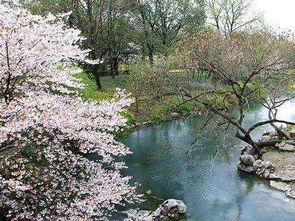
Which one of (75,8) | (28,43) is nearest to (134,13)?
(75,8)

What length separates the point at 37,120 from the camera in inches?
218

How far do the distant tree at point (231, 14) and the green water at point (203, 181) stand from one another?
2780 cm

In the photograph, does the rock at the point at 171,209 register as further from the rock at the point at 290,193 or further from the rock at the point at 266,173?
the rock at the point at 266,173

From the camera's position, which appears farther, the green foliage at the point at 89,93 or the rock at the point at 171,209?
the green foliage at the point at 89,93

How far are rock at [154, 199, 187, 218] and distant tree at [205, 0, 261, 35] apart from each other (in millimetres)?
36263

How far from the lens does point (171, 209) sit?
1152 cm

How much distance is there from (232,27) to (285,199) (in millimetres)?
36665

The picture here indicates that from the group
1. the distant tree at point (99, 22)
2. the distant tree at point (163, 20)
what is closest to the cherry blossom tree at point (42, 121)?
the distant tree at point (99, 22)

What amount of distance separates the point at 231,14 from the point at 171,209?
39051 mm

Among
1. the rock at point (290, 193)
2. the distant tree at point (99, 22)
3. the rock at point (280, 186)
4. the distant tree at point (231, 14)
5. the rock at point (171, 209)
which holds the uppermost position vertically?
the distant tree at point (231, 14)

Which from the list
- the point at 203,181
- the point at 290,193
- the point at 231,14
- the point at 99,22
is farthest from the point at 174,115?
the point at 231,14

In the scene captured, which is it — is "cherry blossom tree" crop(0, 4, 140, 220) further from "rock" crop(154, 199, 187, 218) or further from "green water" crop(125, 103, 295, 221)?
"green water" crop(125, 103, 295, 221)

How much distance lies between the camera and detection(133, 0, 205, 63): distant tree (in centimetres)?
3303

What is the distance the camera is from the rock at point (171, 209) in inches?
450
